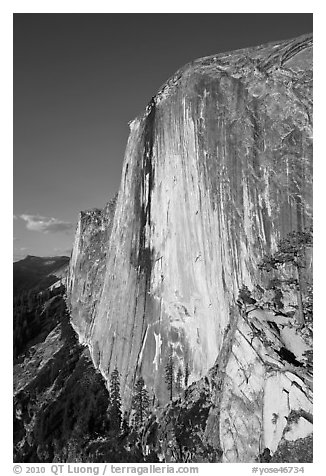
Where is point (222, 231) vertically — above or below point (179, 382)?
above

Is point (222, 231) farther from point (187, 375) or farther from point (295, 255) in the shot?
point (187, 375)

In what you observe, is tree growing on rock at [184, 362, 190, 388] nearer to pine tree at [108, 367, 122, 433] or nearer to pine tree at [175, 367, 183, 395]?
pine tree at [175, 367, 183, 395]

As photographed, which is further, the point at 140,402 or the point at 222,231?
the point at 140,402

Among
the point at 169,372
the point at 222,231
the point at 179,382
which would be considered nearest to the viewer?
the point at 222,231

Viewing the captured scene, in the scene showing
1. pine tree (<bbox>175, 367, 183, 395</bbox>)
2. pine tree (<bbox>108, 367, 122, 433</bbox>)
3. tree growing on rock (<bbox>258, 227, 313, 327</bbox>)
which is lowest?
pine tree (<bbox>108, 367, 122, 433</bbox>)

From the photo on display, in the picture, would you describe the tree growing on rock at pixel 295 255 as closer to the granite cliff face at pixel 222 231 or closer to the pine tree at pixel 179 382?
the granite cliff face at pixel 222 231

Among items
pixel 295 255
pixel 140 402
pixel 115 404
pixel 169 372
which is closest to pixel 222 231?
pixel 295 255

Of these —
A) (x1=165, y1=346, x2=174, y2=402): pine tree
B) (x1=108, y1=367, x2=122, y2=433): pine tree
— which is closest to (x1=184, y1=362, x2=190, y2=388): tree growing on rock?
(x1=165, y1=346, x2=174, y2=402): pine tree
